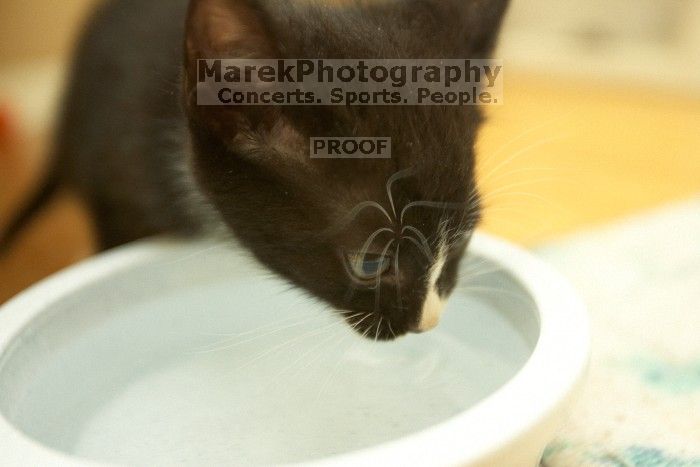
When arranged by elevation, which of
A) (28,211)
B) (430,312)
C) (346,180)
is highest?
(346,180)

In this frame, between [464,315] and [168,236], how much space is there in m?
0.47

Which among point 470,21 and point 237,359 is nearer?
point 470,21

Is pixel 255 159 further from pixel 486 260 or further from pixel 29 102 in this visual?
pixel 29 102

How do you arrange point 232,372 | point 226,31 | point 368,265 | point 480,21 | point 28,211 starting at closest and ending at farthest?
point 226,31, point 368,265, point 480,21, point 232,372, point 28,211

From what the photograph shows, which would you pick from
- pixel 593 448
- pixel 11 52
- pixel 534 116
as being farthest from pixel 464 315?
pixel 11 52

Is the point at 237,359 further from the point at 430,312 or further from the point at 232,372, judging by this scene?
the point at 430,312

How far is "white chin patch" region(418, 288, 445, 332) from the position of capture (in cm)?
89

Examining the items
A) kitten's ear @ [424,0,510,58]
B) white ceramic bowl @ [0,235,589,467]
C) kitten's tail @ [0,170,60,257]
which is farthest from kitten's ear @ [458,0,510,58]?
kitten's tail @ [0,170,60,257]

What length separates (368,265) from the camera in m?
0.87

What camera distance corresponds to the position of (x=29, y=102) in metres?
2.38

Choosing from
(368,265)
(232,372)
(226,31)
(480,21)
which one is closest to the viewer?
(226,31)

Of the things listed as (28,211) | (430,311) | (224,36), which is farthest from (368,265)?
(28,211)

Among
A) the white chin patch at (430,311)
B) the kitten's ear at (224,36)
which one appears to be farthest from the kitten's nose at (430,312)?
the kitten's ear at (224,36)

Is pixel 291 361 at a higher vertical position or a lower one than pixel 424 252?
lower
